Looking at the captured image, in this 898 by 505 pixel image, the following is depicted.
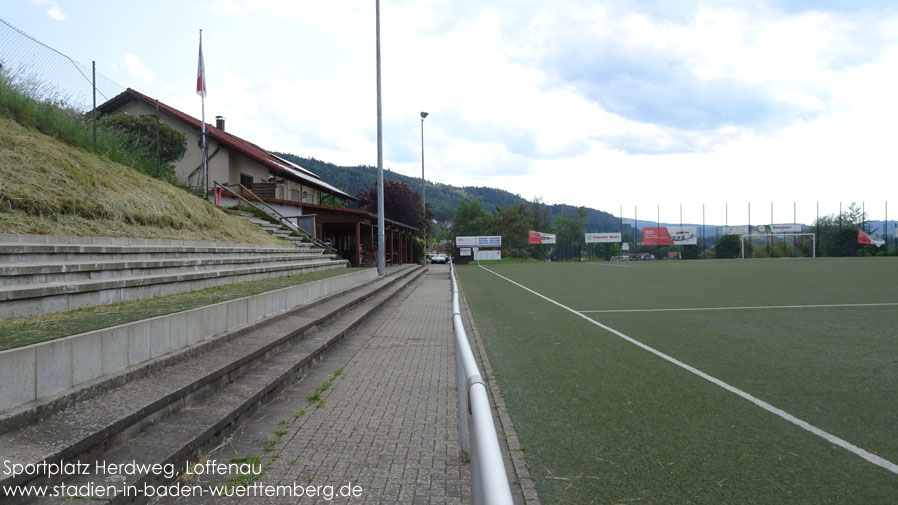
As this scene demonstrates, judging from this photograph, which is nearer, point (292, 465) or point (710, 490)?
point (710, 490)

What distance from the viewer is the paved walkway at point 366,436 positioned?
3305 mm

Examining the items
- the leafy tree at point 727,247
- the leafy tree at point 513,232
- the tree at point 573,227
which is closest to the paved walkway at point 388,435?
the leafy tree at point 727,247

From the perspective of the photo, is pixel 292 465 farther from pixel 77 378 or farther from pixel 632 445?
pixel 632 445

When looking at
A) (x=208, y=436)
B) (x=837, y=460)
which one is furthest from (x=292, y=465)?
(x=837, y=460)

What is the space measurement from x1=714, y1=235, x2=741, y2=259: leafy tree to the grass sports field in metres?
59.6

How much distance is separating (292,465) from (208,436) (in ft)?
2.08

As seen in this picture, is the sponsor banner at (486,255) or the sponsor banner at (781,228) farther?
the sponsor banner at (781,228)

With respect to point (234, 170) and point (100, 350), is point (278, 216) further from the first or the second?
point (100, 350)

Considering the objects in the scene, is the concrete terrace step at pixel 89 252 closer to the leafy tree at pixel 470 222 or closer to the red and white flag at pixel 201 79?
the red and white flag at pixel 201 79

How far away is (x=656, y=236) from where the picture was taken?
6344 cm

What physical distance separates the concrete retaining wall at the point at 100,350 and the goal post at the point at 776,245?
66946 millimetres

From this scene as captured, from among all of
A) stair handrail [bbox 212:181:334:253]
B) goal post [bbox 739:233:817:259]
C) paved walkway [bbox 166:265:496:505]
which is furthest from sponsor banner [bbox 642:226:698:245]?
paved walkway [bbox 166:265:496:505]

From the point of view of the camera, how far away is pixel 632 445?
3.91 metres

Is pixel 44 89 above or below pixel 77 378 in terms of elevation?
above
